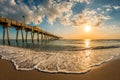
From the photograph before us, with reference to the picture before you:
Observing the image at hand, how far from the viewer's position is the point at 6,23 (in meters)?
25.4

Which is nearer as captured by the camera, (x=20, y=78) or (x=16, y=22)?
(x=20, y=78)

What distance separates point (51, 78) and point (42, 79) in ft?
0.93

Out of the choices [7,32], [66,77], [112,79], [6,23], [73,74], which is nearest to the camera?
[112,79]

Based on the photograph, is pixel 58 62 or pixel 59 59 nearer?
pixel 58 62

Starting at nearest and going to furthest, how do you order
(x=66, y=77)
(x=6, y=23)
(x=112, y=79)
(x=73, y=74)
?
(x=112, y=79)
(x=66, y=77)
(x=73, y=74)
(x=6, y=23)

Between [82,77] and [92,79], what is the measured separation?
35 centimetres

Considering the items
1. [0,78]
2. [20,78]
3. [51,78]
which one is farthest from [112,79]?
[0,78]

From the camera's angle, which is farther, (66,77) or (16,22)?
(16,22)

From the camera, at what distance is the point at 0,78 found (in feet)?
14.8

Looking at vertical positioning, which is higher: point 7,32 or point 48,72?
point 7,32

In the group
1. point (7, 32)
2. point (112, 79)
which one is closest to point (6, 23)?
point (7, 32)

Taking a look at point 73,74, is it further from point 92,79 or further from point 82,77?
point 92,79

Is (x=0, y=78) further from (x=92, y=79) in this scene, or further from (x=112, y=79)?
(x=112, y=79)

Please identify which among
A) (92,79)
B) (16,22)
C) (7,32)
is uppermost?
(16,22)
